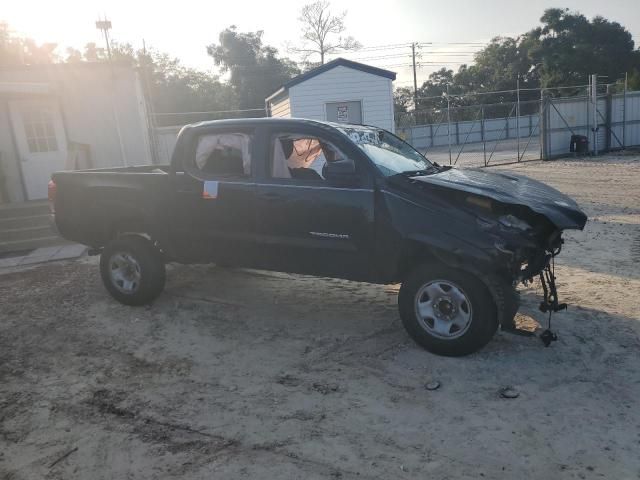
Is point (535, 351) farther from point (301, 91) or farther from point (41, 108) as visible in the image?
point (301, 91)

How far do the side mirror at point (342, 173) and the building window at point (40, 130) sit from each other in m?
9.61

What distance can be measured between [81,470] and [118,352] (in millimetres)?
1700

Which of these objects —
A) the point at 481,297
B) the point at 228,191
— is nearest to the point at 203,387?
the point at 228,191

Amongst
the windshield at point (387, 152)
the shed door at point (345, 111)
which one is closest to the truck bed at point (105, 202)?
the windshield at point (387, 152)

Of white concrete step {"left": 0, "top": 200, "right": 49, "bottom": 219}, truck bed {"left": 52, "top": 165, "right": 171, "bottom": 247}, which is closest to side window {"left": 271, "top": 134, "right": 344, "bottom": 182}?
truck bed {"left": 52, "top": 165, "right": 171, "bottom": 247}

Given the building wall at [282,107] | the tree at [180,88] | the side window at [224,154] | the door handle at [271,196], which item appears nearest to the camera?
the door handle at [271,196]

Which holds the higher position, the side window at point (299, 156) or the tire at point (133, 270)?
the side window at point (299, 156)

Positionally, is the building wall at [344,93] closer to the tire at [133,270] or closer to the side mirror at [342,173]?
the tire at [133,270]

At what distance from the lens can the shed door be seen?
1611 centimetres

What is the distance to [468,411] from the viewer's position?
3.34 m

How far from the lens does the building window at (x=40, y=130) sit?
11398 millimetres

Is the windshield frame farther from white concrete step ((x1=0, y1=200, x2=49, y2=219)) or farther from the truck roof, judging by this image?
white concrete step ((x1=0, y1=200, x2=49, y2=219))

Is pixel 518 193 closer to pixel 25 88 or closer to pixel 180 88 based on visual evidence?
pixel 25 88

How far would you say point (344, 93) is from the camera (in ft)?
52.6
